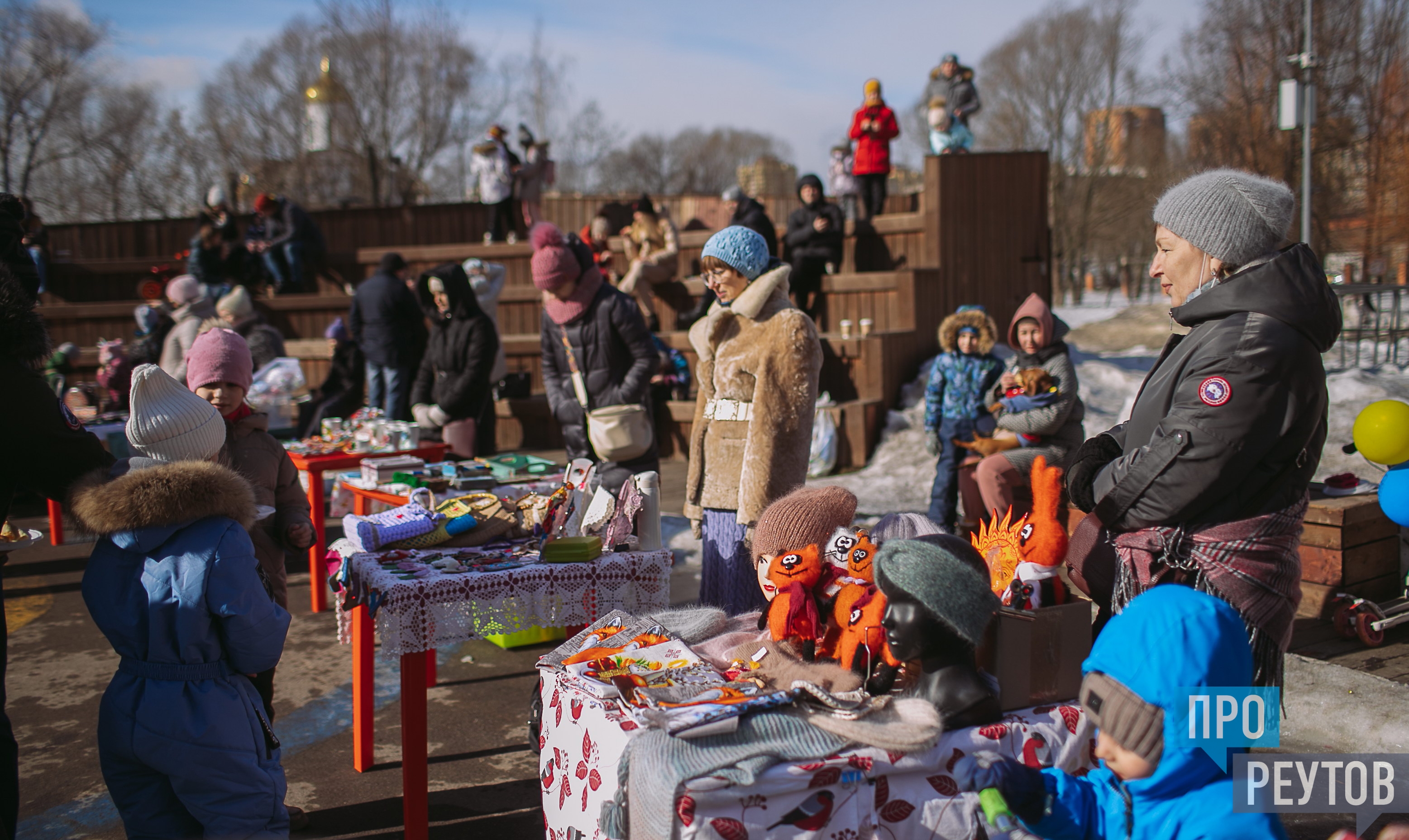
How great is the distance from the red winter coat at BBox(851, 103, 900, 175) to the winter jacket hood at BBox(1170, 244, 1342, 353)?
10.3m

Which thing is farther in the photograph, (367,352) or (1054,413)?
(367,352)

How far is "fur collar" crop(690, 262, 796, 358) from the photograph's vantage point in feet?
13.1

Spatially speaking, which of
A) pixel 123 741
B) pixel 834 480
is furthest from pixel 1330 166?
pixel 123 741

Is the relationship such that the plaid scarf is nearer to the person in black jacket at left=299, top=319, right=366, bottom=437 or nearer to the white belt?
the white belt

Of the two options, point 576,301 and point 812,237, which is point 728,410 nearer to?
point 576,301

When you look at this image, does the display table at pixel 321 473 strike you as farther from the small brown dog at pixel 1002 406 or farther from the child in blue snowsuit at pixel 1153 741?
the child in blue snowsuit at pixel 1153 741

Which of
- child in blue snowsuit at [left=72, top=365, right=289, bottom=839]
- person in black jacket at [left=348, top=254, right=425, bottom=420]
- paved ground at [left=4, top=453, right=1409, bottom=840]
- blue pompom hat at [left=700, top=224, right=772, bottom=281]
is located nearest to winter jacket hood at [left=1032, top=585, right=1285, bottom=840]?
paved ground at [left=4, top=453, right=1409, bottom=840]

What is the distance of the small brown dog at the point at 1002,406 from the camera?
5566 millimetres

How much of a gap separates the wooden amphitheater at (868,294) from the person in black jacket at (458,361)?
13.8 ft

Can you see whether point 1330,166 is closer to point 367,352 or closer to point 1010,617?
point 367,352

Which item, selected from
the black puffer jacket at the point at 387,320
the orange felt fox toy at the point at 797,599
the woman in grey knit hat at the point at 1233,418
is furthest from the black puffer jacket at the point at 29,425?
the black puffer jacket at the point at 387,320

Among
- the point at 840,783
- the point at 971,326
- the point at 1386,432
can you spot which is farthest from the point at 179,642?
the point at 971,326

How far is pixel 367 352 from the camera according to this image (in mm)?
8391

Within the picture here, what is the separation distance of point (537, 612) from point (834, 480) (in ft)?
20.3
